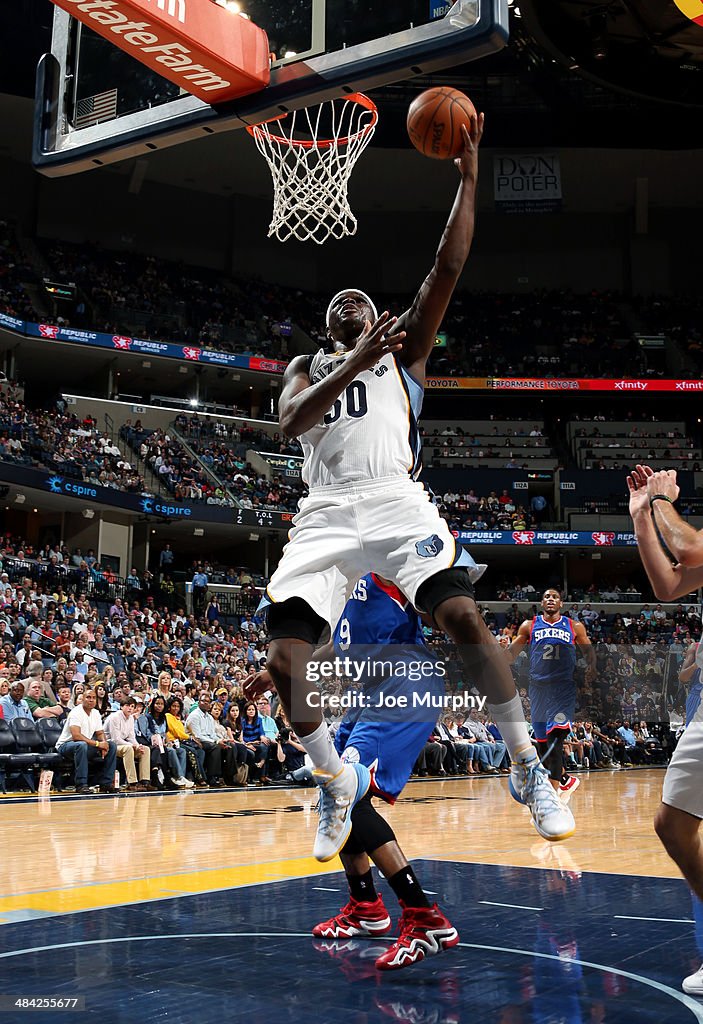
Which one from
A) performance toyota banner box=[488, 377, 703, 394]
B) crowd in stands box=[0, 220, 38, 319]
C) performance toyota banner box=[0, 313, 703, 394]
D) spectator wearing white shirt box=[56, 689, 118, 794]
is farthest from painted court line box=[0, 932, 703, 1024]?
performance toyota banner box=[488, 377, 703, 394]

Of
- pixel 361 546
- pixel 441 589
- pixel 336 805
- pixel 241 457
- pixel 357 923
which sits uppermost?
pixel 241 457

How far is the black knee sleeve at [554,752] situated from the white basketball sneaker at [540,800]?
5089 mm

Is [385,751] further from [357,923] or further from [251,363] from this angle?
[251,363]

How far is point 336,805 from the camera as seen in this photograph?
353 centimetres

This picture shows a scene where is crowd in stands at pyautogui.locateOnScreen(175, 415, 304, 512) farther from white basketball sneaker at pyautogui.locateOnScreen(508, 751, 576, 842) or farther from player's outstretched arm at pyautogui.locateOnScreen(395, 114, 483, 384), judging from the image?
white basketball sneaker at pyautogui.locateOnScreen(508, 751, 576, 842)

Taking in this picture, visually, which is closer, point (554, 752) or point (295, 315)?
point (554, 752)

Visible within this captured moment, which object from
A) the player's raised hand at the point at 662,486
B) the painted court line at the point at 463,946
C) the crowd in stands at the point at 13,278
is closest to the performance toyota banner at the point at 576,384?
the crowd in stands at the point at 13,278

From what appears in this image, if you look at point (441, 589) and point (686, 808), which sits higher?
point (441, 589)

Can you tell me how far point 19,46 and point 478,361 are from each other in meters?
17.8

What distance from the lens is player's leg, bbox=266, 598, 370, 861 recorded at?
3.51 m

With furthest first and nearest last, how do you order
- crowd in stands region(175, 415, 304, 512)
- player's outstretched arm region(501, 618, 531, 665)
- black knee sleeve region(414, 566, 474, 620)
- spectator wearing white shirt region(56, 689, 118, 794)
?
A: 1. crowd in stands region(175, 415, 304, 512)
2. spectator wearing white shirt region(56, 689, 118, 794)
3. player's outstretched arm region(501, 618, 531, 665)
4. black knee sleeve region(414, 566, 474, 620)

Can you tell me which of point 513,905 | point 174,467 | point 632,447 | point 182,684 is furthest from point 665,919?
point 632,447

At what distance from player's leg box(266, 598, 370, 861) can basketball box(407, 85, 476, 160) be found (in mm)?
2023

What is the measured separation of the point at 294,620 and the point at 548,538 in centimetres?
2814
